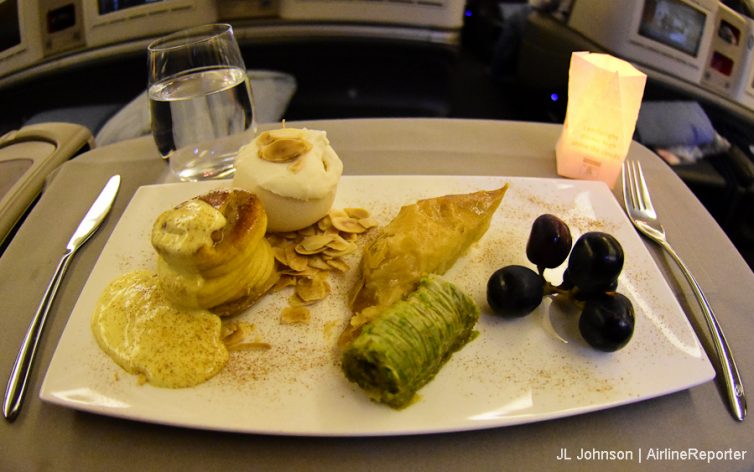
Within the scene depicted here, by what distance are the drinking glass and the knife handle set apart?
1.19ft

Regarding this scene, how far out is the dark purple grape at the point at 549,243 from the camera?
773 mm

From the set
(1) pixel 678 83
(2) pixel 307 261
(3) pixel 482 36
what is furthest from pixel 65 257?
(3) pixel 482 36

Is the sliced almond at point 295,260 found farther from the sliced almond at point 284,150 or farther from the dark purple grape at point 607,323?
the dark purple grape at point 607,323

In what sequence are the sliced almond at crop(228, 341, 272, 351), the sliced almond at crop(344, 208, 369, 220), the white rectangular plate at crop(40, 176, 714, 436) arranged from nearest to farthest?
the white rectangular plate at crop(40, 176, 714, 436) < the sliced almond at crop(228, 341, 272, 351) < the sliced almond at crop(344, 208, 369, 220)

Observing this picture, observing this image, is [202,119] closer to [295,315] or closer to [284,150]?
[284,150]

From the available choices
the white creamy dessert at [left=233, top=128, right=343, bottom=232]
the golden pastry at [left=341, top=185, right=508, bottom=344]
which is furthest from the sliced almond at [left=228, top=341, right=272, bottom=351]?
the white creamy dessert at [left=233, top=128, right=343, bottom=232]

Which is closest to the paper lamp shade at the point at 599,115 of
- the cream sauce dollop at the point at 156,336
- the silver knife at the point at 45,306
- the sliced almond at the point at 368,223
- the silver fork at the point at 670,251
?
the silver fork at the point at 670,251

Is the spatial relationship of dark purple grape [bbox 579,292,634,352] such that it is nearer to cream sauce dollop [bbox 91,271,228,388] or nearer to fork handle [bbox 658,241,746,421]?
fork handle [bbox 658,241,746,421]

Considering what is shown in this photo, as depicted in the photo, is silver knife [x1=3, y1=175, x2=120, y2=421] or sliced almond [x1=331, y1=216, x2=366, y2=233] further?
sliced almond [x1=331, y1=216, x2=366, y2=233]

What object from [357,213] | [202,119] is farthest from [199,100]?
[357,213]

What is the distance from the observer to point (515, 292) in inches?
28.7

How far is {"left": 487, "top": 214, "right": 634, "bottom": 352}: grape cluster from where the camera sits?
68 cm

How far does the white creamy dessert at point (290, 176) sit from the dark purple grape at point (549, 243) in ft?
1.22

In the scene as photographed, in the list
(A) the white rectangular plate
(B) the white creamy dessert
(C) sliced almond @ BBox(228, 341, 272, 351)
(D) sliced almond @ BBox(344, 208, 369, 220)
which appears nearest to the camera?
(A) the white rectangular plate
